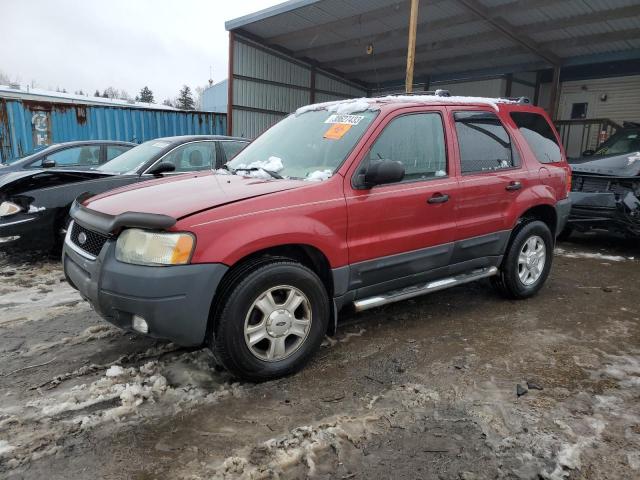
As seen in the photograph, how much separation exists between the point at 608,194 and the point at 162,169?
5.65 meters

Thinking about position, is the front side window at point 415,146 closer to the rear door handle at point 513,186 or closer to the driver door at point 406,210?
the driver door at point 406,210

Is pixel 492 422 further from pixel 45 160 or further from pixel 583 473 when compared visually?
pixel 45 160

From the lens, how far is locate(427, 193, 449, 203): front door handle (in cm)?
355

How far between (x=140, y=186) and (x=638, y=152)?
21.3ft

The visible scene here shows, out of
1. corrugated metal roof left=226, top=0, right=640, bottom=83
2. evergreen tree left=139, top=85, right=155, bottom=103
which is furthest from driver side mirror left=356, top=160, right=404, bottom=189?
evergreen tree left=139, top=85, right=155, bottom=103

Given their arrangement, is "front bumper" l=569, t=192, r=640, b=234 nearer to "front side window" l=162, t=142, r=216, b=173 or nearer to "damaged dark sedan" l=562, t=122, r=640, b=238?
"damaged dark sedan" l=562, t=122, r=640, b=238

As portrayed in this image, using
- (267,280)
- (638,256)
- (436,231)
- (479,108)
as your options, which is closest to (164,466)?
(267,280)

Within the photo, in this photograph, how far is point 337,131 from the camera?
347 cm

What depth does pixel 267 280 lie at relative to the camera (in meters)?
2.76

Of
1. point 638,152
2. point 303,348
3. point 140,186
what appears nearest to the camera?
point 303,348

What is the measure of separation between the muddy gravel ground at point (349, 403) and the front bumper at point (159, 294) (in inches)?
18.0

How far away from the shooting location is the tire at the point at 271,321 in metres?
2.69

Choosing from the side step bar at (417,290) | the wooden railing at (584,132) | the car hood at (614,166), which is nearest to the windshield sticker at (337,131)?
the side step bar at (417,290)

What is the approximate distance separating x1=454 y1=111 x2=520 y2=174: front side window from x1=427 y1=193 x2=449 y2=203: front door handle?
34 cm
